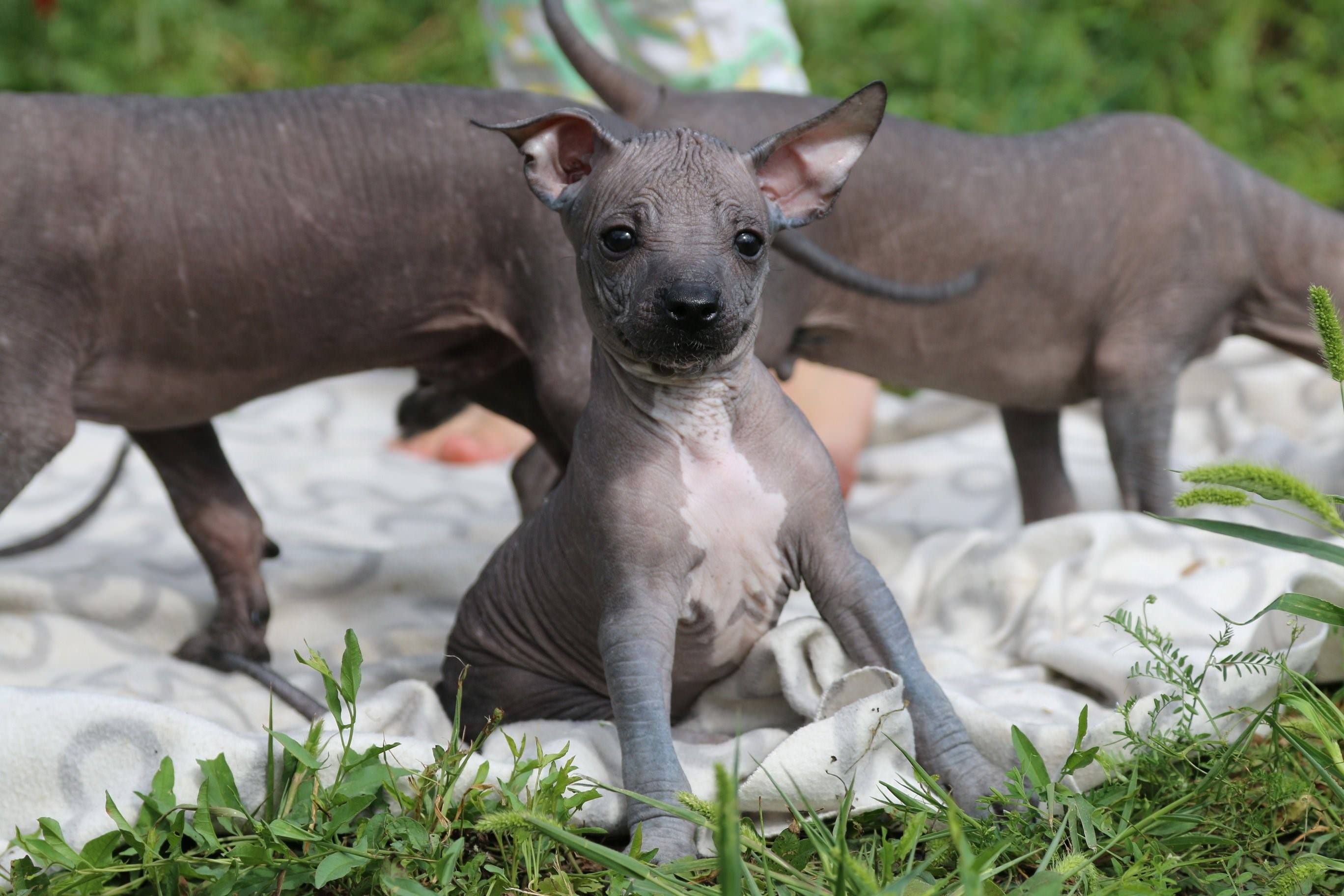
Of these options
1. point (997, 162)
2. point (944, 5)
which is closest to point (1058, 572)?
point (997, 162)

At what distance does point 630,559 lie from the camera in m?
Answer: 1.52

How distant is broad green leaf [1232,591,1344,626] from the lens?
5.02 feet

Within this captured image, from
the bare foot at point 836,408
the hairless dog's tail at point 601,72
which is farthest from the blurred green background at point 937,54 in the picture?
the hairless dog's tail at point 601,72

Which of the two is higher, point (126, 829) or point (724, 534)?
point (724, 534)

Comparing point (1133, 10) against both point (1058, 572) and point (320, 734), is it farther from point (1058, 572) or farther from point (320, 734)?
point (320, 734)

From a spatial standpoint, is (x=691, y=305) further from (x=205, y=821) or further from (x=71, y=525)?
(x=71, y=525)

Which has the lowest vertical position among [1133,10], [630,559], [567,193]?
[630,559]

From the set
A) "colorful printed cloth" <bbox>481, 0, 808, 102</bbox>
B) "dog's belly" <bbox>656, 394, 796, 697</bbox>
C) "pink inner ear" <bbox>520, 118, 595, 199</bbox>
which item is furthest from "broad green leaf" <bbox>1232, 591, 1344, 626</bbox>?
"colorful printed cloth" <bbox>481, 0, 808, 102</bbox>

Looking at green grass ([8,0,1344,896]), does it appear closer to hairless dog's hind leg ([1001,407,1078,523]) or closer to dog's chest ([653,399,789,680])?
dog's chest ([653,399,789,680])

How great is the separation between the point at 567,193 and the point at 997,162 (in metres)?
0.99

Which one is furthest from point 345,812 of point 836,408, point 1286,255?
point 836,408

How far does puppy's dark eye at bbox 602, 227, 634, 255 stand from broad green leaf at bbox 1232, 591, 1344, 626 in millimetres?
750

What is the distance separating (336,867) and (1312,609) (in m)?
1.03

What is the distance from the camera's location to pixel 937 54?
482 cm
